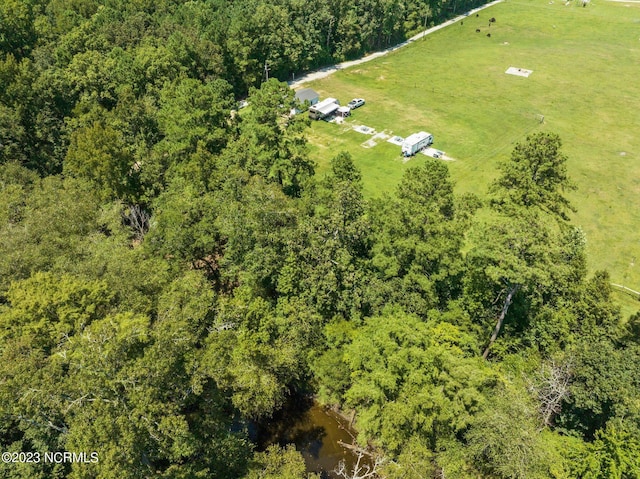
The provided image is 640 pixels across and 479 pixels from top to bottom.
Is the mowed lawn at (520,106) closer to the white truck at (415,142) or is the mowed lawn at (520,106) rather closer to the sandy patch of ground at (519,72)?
the sandy patch of ground at (519,72)

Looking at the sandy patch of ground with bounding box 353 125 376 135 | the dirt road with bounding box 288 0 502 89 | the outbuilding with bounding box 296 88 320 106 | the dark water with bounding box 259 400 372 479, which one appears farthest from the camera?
the dirt road with bounding box 288 0 502 89

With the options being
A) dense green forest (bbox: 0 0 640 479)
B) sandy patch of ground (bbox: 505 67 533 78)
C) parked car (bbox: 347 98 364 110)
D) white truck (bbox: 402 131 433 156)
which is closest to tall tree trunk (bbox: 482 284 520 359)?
dense green forest (bbox: 0 0 640 479)

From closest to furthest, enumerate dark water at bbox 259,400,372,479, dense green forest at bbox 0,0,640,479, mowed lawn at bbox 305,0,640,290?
dense green forest at bbox 0,0,640,479 < dark water at bbox 259,400,372,479 < mowed lawn at bbox 305,0,640,290

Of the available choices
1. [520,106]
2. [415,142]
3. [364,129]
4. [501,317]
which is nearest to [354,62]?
[364,129]

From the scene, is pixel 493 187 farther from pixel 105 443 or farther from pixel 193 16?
pixel 193 16

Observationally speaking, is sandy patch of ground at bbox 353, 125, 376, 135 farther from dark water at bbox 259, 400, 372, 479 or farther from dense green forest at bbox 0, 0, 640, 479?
dark water at bbox 259, 400, 372, 479

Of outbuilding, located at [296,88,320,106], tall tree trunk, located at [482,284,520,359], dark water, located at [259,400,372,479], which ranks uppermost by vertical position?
outbuilding, located at [296,88,320,106]
